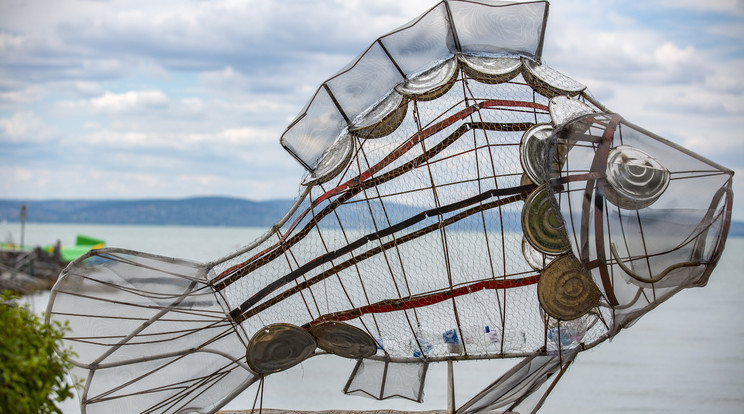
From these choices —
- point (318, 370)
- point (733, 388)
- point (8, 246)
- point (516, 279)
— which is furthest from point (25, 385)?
point (8, 246)

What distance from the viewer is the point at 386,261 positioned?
273 inches

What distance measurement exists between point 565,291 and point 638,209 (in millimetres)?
912


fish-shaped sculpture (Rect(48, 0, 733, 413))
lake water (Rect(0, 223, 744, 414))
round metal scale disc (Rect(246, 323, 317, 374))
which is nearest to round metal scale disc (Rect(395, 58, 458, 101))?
fish-shaped sculpture (Rect(48, 0, 733, 413))

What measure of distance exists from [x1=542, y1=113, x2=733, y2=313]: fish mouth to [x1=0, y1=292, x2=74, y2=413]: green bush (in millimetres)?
3748

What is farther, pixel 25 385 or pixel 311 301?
pixel 311 301

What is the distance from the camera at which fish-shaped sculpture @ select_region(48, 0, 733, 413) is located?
675 centimetres

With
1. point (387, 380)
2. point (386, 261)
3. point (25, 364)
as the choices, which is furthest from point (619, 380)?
point (25, 364)

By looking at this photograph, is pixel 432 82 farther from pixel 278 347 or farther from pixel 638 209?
pixel 278 347

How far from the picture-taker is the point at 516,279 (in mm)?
A: 7199

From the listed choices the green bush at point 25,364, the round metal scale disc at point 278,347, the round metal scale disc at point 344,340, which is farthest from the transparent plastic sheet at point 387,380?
the green bush at point 25,364

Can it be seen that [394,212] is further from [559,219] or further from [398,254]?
[559,219]

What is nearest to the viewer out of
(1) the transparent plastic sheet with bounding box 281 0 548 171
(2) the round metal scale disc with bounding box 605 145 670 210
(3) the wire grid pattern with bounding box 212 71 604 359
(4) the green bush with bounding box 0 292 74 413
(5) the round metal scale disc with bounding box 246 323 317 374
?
(4) the green bush with bounding box 0 292 74 413

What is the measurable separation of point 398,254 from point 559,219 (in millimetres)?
1441

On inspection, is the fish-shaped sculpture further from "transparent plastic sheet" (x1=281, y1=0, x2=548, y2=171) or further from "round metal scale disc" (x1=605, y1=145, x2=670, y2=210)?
"round metal scale disc" (x1=605, y1=145, x2=670, y2=210)
